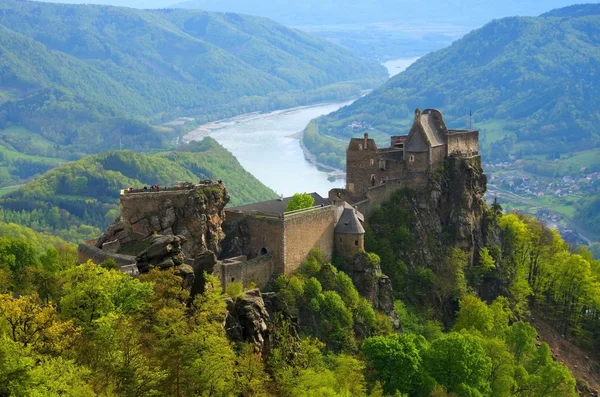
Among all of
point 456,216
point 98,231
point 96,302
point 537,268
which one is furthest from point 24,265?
point 98,231

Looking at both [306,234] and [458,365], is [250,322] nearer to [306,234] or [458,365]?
[458,365]

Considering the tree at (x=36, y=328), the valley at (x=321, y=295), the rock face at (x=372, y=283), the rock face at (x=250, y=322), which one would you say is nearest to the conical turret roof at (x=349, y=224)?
the valley at (x=321, y=295)

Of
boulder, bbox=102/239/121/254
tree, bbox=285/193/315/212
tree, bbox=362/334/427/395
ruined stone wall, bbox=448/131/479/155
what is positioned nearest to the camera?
tree, bbox=362/334/427/395

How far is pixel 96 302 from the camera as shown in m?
41.4

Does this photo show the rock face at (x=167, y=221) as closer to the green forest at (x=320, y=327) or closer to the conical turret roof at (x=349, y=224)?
the green forest at (x=320, y=327)

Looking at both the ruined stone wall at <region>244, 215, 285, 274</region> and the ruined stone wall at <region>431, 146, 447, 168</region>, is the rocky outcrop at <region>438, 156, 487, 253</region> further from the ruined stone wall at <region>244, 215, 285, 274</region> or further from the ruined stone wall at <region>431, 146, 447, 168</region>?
the ruined stone wall at <region>244, 215, 285, 274</region>

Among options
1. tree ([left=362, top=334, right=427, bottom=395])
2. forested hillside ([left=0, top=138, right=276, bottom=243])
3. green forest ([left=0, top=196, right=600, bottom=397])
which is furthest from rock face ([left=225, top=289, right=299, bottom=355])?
forested hillside ([left=0, top=138, right=276, bottom=243])

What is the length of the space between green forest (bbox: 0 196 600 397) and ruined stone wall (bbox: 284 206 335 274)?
86 cm

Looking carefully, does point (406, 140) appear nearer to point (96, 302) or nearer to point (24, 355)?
point (96, 302)

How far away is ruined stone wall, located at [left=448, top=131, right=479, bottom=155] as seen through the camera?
253 feet

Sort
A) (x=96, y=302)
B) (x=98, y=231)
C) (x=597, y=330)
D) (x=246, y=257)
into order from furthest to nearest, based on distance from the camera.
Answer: (x=98, y=231), (x=597, y=330), (x=246, y=257), (x=96, y=302)

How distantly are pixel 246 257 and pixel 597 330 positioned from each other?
37458 mm

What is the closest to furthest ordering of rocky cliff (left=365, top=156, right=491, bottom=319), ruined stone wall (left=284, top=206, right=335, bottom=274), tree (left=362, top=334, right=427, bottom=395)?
tree (left=362, top=334, right=427, bottom=395), ruined stone wall (left=284, top=206, right=335, bottom=274), rocky cliff (left=365, top=156, right=491, bottom=319)

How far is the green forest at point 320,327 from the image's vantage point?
121 ft
